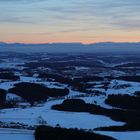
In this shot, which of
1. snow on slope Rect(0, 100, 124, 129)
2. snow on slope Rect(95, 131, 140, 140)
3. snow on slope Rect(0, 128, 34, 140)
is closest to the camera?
snow on slope Rect(0, 128, 34, 140)

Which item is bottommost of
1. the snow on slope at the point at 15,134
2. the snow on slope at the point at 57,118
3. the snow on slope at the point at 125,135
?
the snow on slope at the point at 57,118

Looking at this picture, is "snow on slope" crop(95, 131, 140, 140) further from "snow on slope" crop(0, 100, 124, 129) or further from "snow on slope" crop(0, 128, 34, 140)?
"snow on slope" crop(0, 100, 124, 129)

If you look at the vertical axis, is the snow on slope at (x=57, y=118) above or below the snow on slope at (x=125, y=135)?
below

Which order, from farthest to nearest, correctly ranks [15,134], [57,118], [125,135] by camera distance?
1. [57,118]
2. [125,135]
3. [15,134]

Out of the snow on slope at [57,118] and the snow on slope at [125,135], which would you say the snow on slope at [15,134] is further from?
the snow on slope at [57,118]

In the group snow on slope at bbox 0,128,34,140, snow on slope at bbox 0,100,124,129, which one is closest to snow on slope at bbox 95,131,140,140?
snow on slope at bbox 0,128,34,140

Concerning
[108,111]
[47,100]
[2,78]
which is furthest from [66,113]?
[2,78]

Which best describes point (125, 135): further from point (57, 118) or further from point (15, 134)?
point (57, 118)

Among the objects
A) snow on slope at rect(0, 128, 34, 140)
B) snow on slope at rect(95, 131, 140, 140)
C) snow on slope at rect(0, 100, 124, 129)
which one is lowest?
snow on slope at rect(0, 100, 124, 129)

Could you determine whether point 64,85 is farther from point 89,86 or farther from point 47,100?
point 47,100

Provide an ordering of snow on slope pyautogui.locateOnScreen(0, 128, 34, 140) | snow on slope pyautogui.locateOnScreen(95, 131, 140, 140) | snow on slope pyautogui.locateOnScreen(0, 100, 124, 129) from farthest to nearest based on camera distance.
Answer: snow on slope pyautogui.locateOnScreen(0, 100, 124, 129), snow on slope pyautogui.locateOnScreen(95, 131, 140, 140), snow on slope pyautogui.locateOnScreen(0, 128, 34, 140)

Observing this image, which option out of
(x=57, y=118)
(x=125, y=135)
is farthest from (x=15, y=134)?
(x=57, y=118)

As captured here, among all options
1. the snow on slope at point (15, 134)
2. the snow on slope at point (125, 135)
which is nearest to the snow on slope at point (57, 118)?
the snow on slope at point (125, 135)
